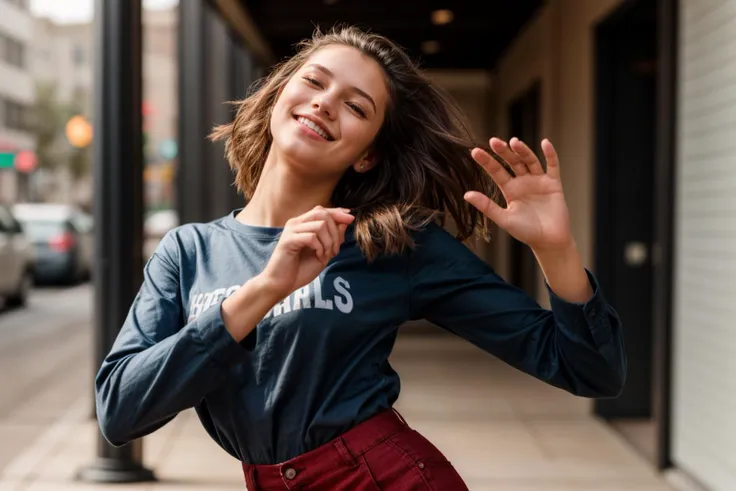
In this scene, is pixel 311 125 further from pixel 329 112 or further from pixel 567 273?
pixel 567 273

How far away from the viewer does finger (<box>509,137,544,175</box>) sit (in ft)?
5.50

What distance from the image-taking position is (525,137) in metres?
11.4

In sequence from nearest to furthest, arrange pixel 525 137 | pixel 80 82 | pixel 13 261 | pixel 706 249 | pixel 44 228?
pixel 706 249 < pixel 525 137 < pixel 13 261 < pixel 44 228 < pixel 80 82

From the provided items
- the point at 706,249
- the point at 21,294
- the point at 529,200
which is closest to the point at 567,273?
the point at 529,200

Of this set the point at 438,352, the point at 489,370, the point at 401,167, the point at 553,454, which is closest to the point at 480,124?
the point at 438,352

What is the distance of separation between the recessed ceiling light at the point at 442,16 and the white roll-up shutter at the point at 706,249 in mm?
5460

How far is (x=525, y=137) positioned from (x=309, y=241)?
10062 mm

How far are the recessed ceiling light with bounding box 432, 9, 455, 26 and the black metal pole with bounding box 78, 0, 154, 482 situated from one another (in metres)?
5.43

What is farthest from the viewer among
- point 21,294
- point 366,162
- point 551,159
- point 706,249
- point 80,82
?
point 80,82

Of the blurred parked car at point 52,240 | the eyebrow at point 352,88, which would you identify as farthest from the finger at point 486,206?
the blurred parked car at point 52,240

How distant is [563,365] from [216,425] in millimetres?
634

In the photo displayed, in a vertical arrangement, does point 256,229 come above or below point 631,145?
below

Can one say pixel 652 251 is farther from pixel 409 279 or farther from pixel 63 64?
pixel 63 64

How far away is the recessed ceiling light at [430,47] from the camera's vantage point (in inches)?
484
